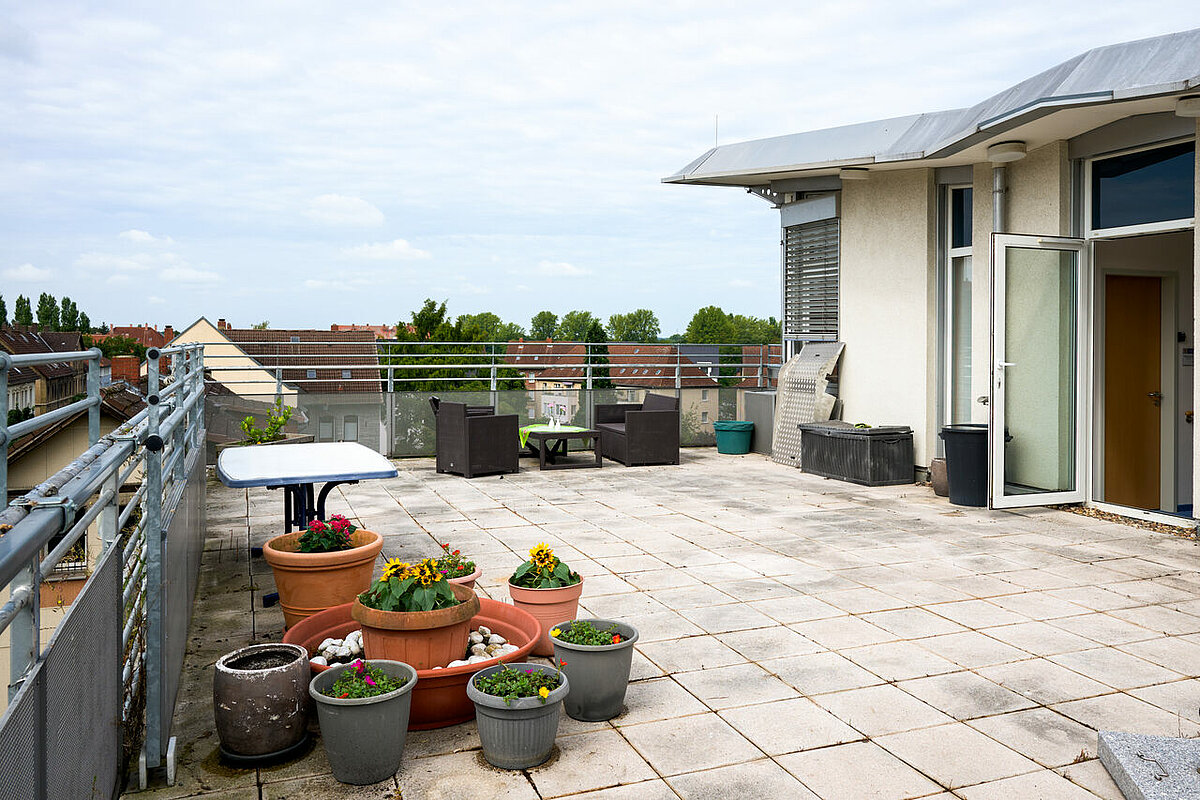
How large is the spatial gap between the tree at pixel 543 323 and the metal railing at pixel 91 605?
75.5 meters

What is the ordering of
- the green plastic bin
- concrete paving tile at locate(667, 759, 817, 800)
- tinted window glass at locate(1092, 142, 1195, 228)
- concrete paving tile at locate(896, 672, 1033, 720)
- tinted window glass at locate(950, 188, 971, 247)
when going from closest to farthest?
concrete paving tile at locate(667, 759, 817, 800), concrete paving tile at locate(896, 672, 1033, 720), tinted window glass at locate(1092, 142, 1195, 228), tinted window glass at locate(950, 188, 971, 247), the green plastic bin

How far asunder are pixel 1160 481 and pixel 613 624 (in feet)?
21.0

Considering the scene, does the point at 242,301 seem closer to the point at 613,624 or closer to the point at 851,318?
the point at 851,318

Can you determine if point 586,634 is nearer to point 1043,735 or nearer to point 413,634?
point 413,634

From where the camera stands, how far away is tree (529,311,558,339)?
259ft

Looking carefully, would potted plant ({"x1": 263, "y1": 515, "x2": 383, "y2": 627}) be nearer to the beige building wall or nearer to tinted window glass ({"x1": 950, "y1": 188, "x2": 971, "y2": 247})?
the beige building wall

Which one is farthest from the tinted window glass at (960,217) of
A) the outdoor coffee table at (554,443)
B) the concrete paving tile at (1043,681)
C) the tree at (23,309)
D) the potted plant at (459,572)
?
the tree at (23,309)

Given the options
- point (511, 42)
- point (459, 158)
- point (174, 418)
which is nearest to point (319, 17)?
point (511, 42)

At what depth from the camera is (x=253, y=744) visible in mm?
2729

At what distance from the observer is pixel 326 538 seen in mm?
4051

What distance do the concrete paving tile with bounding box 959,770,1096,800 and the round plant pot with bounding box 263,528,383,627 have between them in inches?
103

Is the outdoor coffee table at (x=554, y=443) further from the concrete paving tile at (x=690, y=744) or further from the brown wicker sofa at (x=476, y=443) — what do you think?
the concrete paving tile at (x=690, y=744)

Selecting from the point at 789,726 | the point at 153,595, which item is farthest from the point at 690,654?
the point at 153,595

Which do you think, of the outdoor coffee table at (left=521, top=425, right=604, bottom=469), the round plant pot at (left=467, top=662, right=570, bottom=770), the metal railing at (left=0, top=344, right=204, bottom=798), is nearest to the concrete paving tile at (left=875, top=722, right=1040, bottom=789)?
the round plant pot at (left=467, top=662, right=570, bottom=770)
